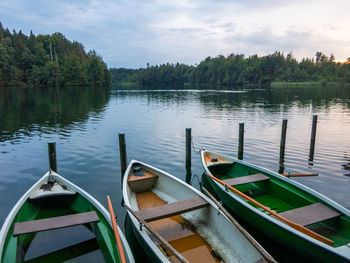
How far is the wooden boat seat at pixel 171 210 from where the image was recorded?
7.51 meters

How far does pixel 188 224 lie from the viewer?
839cm

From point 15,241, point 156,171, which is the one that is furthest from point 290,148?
point 15,241

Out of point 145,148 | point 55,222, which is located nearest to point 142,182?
point 55,222

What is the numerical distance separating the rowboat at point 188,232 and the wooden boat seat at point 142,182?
43 cm

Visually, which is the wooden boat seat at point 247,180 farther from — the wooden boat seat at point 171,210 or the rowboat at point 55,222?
the rowboat at point 55,222

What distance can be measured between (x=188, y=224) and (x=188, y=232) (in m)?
0.41

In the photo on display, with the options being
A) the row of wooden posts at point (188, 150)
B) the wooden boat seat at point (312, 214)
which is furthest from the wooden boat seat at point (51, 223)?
the wooden boat seat at point (312, 214)

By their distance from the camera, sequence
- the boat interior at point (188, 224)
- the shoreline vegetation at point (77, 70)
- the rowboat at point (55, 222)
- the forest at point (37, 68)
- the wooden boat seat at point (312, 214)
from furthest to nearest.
Result: the shoreline vegetation at point (77, 70) < the forest at point (37, 68) < the wooden boat seat at point (312, 214) < the boat interior at point (188, 224) < the rowboat at point (55, 222)

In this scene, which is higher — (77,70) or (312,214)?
(77,70)

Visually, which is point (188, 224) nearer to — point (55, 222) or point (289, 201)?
point (55, 222)

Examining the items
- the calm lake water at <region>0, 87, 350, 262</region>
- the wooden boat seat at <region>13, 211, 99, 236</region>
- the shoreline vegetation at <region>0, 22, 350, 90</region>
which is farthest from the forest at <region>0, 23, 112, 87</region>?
the wooden boat seat at <region>13, 211, 99, 236</region>

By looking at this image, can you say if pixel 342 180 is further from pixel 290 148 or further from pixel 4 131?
pixel 4 131

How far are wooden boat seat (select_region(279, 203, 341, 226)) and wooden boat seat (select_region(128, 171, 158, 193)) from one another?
5.54 meters

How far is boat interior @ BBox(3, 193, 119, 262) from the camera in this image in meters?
7.01
